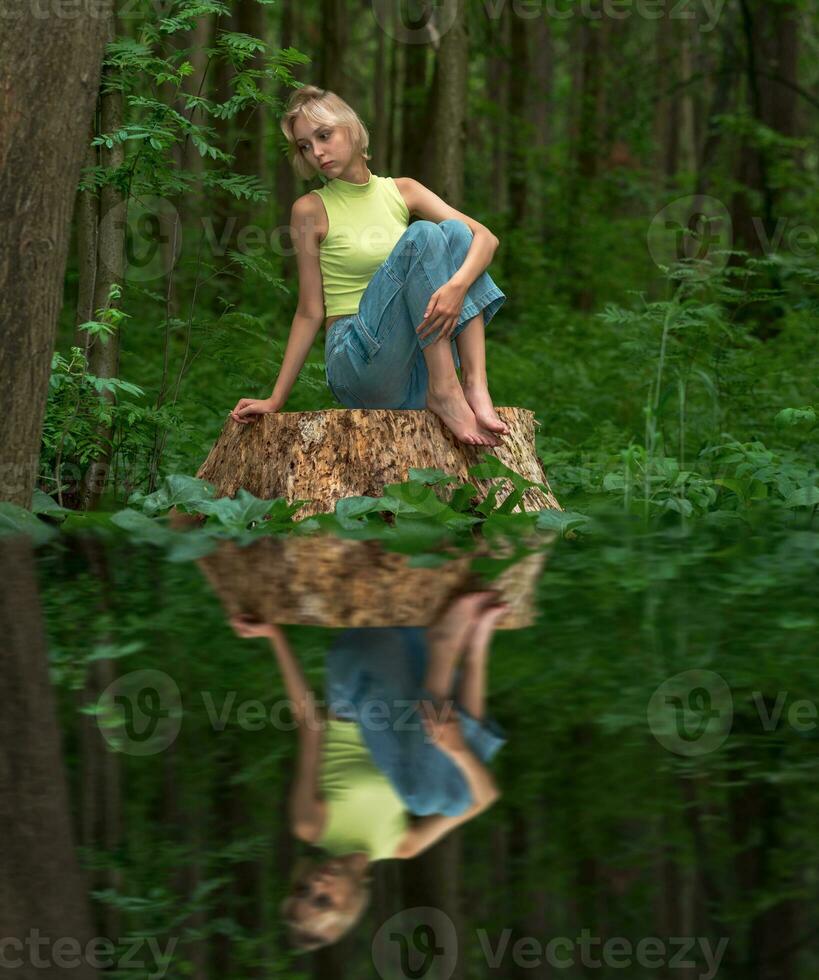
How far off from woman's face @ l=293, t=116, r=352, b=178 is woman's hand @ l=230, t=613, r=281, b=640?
2.39 m

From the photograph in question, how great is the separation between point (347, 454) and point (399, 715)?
98.8 inches

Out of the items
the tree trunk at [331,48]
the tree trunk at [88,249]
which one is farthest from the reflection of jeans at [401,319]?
the tree trunk at [331,48]

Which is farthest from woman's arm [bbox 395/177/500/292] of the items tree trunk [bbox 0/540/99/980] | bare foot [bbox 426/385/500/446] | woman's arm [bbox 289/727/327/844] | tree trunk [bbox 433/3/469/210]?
tree trunk [bbox 433/3/469/210]

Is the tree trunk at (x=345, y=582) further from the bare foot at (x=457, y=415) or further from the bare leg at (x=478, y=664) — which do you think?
the bare foot at (x=457, y=415)

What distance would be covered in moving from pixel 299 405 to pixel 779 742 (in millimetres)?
7163

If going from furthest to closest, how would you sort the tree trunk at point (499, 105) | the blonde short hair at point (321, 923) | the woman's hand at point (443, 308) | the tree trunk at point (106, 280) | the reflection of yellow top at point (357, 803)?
1. the tree trunk at point (499, 105)
2. the tree trunk at point (106, 280)
3. the woman's hand at point (443, 308)
4. the reflection of yellow top at point (357, 803)
5. the blonde short hair at point (321, 923)

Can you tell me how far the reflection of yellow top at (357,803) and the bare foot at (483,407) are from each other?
272 cm

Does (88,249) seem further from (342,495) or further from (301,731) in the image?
(301,731)

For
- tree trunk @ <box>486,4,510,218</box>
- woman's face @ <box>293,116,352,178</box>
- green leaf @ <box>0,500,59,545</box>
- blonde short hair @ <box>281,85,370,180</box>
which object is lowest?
green leaf @ <box>0,500,59,545</box>

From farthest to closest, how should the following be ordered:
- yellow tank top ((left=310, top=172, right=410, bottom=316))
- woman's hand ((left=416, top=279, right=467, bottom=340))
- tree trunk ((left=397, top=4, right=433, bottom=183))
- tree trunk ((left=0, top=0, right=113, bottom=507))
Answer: tree trunk ((left=397, top=4, right=433, bottom=183))
yellow tank top ((left=310, top=172, right=410, bottom=316))
woman's hand ((left=416, top=279, right=467, bottom=340))
tree trunk ((left=0, top=0, right=113, bottom=507))

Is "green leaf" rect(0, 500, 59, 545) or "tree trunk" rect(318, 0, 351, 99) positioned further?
"tree trunk" rect(318, 0, 351, 99)

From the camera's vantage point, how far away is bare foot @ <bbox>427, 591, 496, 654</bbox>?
3176 mm

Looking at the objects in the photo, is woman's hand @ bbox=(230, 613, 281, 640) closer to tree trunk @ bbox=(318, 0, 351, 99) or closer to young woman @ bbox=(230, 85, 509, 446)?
young woman @ bbox=(230, 85, 509, 446)

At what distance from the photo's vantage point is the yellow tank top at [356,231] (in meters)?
5.35
